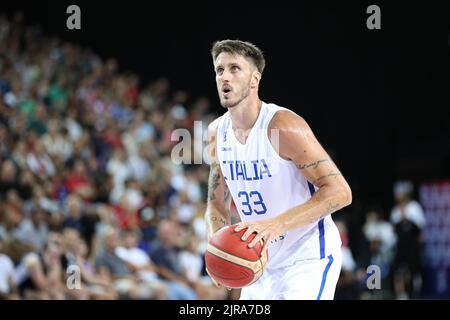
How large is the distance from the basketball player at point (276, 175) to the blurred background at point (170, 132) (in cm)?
216

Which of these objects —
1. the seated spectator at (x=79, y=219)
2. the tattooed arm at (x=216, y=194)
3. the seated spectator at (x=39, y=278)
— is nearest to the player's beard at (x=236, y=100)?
the tattooed arm at (x=216, y=194)

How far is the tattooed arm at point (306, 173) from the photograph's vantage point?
4293mm

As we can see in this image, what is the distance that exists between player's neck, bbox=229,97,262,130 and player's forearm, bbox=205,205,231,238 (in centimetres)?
71

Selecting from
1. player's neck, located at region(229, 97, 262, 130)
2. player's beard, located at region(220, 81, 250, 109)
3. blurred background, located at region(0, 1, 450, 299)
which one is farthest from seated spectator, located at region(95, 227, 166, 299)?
player's beard, located at region(220, 81, 250, 109)

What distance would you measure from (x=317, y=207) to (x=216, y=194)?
116 cm

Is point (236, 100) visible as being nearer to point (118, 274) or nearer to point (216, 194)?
point (216, 194)

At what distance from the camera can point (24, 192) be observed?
8.95 m

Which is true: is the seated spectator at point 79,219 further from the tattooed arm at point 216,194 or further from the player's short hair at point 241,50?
the player's short hair at point 241,50

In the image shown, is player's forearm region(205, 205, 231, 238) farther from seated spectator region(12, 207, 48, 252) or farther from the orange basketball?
seated spectator region(12, 207, 48, 252)

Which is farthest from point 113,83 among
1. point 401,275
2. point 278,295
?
point 278,295

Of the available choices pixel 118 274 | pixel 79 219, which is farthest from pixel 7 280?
pixel 79 219

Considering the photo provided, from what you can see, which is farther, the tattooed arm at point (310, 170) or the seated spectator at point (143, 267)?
the seated spectator at point (143, 267)

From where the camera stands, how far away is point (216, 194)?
5.35 meters

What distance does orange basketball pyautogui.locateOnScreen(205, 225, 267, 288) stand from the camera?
4.24m
